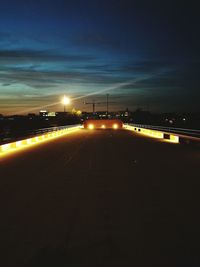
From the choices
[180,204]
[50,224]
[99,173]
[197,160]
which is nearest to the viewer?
[50,224]

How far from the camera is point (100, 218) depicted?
7500 mm

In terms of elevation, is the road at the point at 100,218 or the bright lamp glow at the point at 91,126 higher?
the road at the point at 100,218

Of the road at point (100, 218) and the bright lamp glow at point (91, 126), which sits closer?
the road at point (100, 218)

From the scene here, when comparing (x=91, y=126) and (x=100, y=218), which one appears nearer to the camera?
(x=100, y=218)

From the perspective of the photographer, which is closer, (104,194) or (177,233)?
(177,233)

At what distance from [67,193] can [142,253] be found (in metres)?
→ 5.02

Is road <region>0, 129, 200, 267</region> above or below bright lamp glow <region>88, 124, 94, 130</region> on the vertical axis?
above

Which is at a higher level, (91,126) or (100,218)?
(100,218)

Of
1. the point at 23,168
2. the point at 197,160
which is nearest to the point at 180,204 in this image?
the point at 23,168

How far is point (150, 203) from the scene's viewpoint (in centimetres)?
891

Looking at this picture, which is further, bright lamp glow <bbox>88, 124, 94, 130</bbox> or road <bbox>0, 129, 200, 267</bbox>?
bright lamp glow <bbox>88, 124, 94, 130</bbox>

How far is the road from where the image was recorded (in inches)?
211

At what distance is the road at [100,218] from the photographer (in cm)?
537

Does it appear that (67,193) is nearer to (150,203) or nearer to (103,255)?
(150,203)
